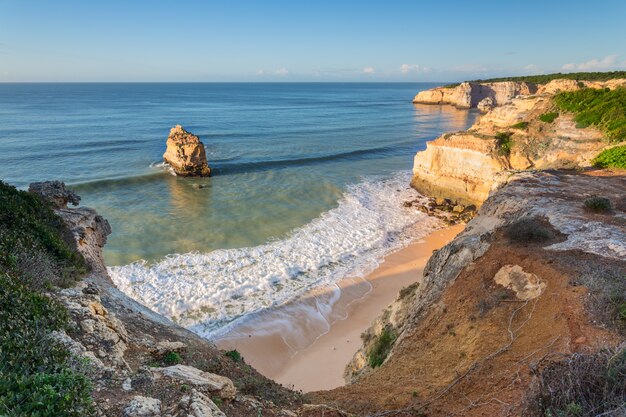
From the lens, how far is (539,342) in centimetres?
701

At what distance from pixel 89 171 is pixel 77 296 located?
110 feet

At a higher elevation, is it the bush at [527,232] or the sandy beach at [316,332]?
the bush at [527,232]

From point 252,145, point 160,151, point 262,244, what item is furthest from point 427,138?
point 262,244

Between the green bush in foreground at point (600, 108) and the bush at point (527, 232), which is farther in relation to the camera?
the green bush in foreground at point (600, 108)

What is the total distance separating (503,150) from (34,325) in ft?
92.5

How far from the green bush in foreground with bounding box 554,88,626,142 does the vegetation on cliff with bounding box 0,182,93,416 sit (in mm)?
26932

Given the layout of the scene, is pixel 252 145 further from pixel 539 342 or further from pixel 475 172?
pixel 539 342

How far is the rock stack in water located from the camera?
35.1 metres

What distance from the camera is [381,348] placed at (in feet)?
35.5

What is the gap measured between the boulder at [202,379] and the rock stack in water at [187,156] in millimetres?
31432

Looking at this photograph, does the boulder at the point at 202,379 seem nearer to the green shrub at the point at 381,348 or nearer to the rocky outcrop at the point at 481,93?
the green shrub at the point at 381,348

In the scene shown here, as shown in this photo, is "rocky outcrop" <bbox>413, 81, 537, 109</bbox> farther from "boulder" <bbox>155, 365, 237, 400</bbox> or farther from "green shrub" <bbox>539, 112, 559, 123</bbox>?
"boulder" <bbox>155, 365, 237, 400</bbox>

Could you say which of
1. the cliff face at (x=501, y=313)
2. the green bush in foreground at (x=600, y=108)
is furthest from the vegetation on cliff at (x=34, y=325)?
the green bush in foreground at (x=600, y=108)

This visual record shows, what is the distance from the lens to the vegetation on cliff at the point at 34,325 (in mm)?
3896
